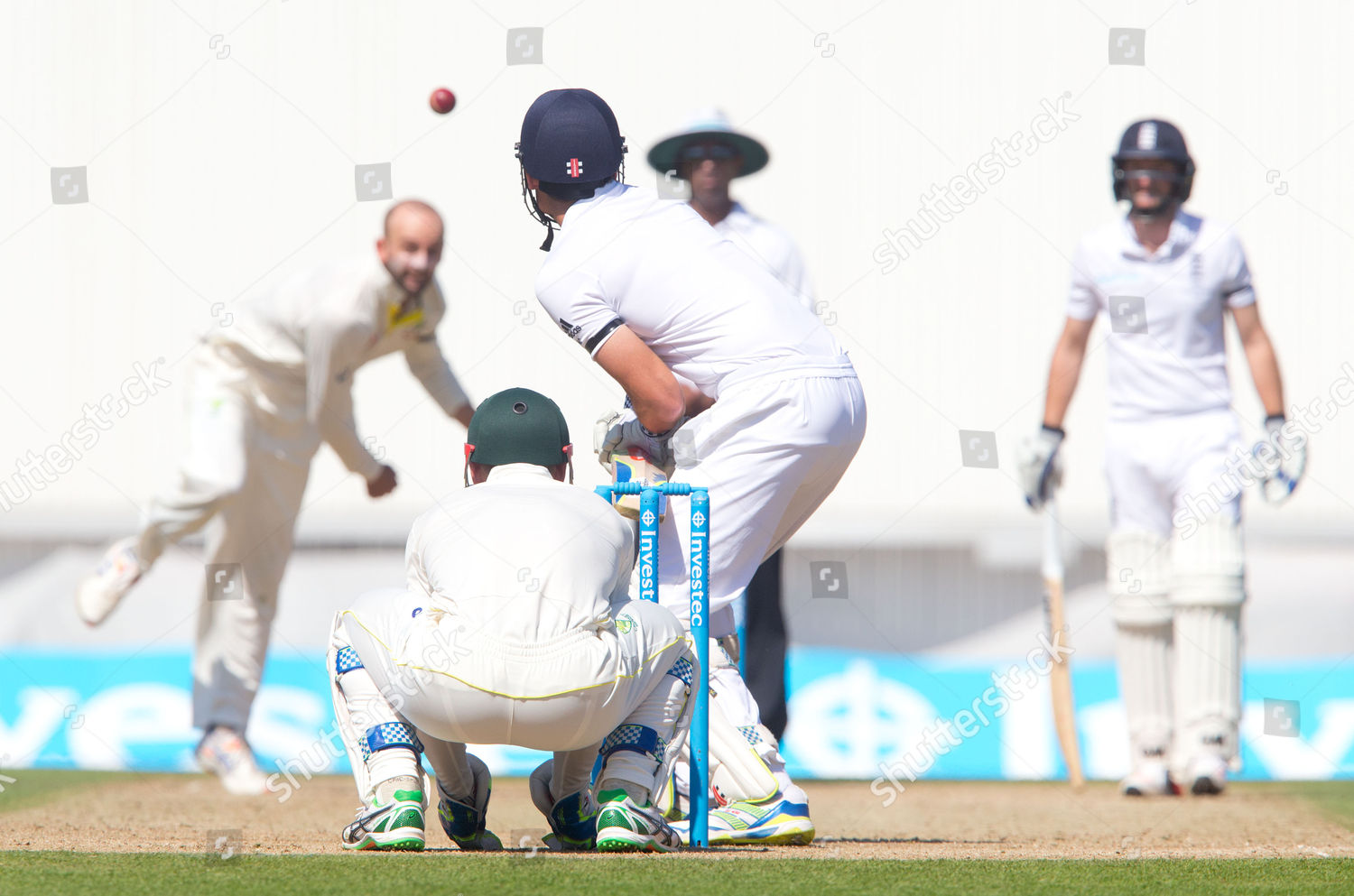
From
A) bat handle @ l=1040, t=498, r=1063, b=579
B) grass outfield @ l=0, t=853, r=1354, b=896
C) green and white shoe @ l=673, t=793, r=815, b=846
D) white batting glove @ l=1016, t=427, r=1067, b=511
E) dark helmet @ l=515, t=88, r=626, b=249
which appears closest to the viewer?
grass outfield @ l=0, t=853, r=1354, b=896

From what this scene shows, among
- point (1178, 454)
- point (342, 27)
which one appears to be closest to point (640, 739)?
point (1178, 454)

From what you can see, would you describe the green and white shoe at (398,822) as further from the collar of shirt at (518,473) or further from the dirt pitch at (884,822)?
the collar of shirt at (518,473)

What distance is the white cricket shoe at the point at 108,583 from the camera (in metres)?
4.72

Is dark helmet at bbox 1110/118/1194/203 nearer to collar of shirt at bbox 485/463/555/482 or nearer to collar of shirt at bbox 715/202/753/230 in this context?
collar of shirt at bbox 715/202/753/230

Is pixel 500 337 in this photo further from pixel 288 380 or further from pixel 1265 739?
pixel 1265 739

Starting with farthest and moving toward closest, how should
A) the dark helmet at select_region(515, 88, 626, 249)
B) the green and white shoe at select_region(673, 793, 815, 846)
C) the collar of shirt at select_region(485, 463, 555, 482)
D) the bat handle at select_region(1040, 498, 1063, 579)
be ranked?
the bat handle at select_region(1040, 498, 1063, 579) < the dark helmet at select_region(515, 88, 626, 249) < the green and white shoe at select_region(673, 793, 815, 846) < the collar of shirt at select_region(485, 463, 555, 482)

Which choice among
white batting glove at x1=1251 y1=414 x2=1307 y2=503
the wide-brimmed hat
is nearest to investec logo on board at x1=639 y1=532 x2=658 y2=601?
the wide-brimmed hat

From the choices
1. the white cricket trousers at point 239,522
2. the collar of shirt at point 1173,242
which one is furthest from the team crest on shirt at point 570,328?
the collar of shirt at point 1173,242

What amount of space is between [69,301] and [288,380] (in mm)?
1471

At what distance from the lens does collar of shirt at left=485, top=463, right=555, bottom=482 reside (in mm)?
2490

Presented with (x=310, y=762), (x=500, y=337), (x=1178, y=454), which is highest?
(x=500, y=337)

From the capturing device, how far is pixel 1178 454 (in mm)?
4746

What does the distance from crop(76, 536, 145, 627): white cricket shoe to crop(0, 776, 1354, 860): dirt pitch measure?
55 centimetres

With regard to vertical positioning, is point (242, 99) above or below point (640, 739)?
above
